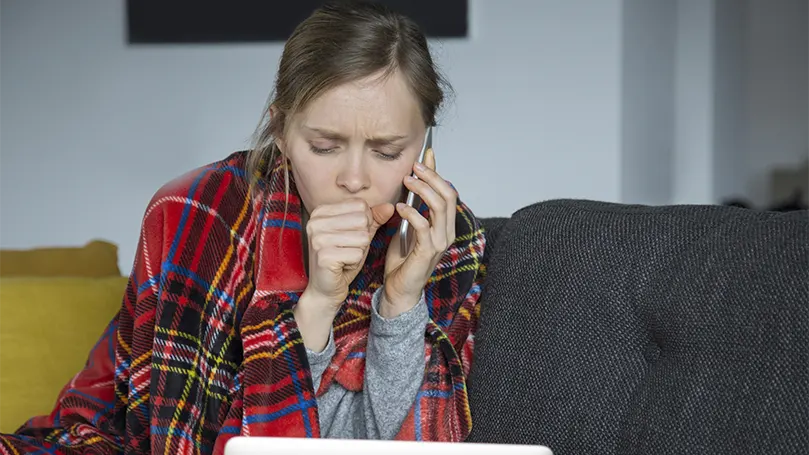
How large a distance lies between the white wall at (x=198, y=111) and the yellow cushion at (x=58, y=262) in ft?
4.55

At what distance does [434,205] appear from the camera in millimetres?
1295

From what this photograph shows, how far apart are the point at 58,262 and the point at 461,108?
159cm

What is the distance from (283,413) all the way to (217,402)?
0.41 ft

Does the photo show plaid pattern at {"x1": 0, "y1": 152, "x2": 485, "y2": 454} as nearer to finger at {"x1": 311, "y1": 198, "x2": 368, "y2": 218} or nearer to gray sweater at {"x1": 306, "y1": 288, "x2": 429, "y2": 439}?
gray sweater at {"x1": 306, "y1": 288, "x2": 429, "y2": 439}

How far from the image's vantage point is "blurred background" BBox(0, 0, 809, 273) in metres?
3.08

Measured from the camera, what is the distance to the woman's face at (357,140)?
4.05 ft

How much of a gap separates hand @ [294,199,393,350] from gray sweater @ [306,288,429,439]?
42 millimetres

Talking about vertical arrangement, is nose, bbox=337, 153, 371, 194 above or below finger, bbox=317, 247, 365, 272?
above

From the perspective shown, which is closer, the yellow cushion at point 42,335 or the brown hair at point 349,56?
the brown hair at point 349,56

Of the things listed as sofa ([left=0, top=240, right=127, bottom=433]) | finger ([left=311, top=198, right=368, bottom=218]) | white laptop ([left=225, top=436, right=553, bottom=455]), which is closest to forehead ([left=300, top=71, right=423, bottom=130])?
finger ([left=311, top=198, right=368, bottom=218])

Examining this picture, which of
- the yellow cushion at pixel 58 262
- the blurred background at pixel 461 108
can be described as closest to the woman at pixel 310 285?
the yellow cushion at pixel 58 262

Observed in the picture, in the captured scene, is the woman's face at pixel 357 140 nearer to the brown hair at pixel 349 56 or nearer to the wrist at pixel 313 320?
the brown hair at pixel 349 56

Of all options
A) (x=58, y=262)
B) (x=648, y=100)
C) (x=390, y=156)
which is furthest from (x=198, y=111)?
(x=390, y=156)

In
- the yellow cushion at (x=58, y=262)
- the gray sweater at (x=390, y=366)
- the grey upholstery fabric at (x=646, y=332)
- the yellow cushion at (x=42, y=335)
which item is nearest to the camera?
the grey upholstery fabric at (x=646, y=332)
